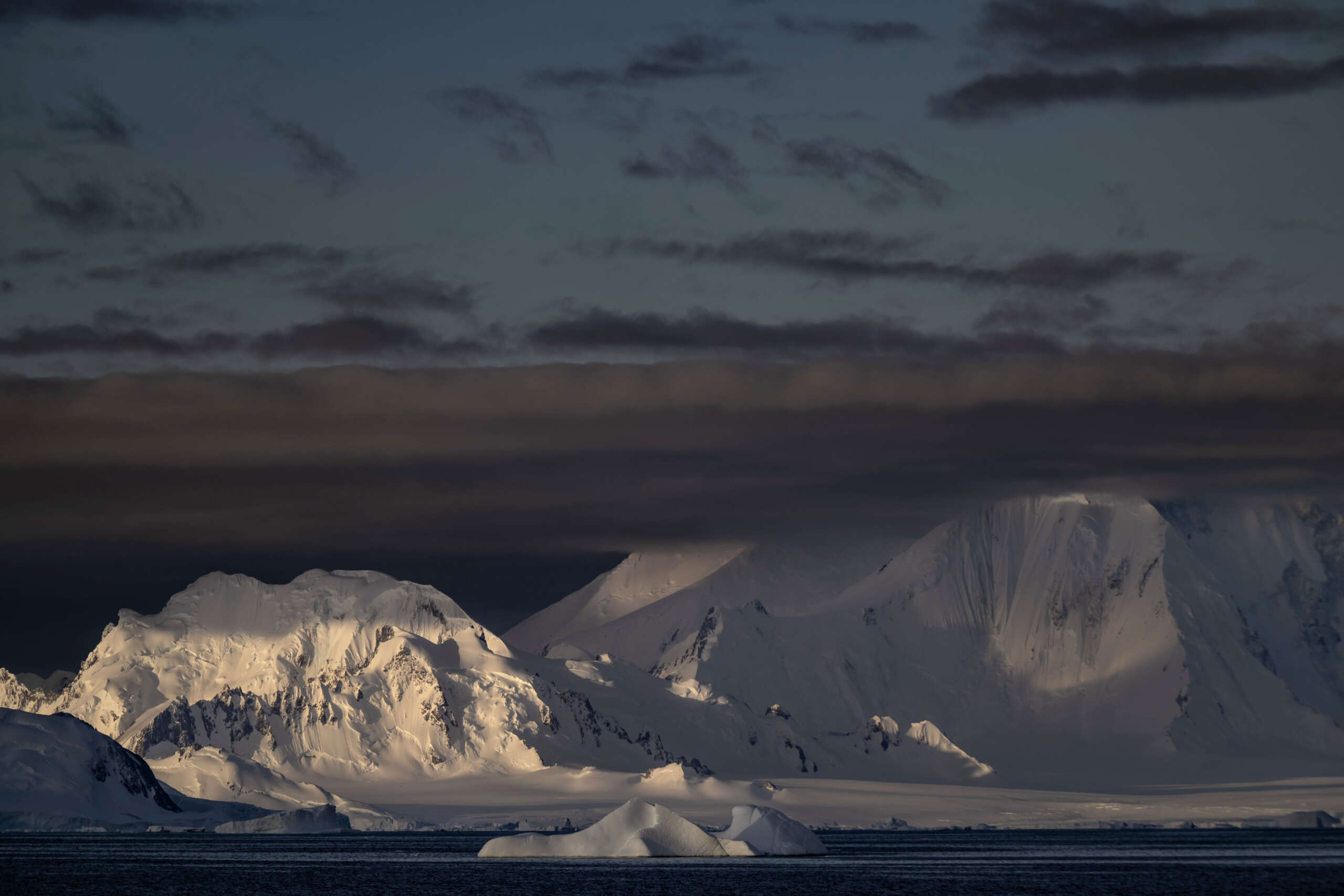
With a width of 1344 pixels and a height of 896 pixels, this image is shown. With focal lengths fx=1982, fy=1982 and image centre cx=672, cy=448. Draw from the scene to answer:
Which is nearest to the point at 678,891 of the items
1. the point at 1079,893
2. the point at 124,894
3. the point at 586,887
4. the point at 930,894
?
the point at 586,887

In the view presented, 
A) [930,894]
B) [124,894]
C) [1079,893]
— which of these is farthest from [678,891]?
[124,894]

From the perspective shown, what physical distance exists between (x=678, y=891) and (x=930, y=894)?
2497 cm

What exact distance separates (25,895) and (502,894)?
45243 millimetres

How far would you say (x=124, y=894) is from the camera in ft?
617

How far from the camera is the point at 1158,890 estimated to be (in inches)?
7579

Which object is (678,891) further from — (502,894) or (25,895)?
(25,895)

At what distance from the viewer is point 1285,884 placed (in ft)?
645

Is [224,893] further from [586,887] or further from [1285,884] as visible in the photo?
[1285,884]

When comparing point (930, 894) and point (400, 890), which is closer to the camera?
point (930, 894)

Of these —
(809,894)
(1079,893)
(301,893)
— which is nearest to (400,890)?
(301,893)

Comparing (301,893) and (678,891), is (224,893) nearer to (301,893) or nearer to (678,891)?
(301,893)

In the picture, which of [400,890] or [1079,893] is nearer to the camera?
[1079,893]

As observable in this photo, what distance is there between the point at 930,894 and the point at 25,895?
8580 cm

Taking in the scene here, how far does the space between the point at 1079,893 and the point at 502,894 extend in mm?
54669
